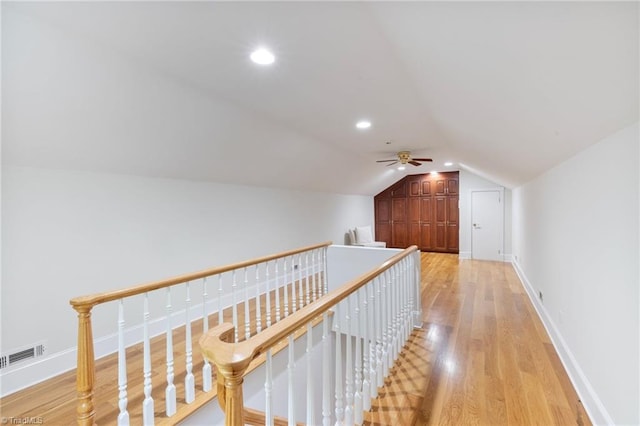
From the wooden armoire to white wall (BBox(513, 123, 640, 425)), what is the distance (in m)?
5.22

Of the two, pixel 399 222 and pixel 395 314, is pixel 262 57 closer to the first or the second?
pixel 395 314

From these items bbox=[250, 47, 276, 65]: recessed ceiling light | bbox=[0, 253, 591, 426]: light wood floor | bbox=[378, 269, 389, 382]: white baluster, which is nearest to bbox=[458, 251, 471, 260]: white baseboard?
bbox=[0, 253, 591, 426]: light wood floor

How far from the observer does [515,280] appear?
5.21 metres

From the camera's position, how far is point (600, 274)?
1785 mm

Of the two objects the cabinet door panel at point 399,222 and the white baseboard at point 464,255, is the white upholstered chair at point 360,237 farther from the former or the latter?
the white baseboard at point 464,255

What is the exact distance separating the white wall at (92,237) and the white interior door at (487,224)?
591cm

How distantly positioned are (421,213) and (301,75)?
7.20 metres

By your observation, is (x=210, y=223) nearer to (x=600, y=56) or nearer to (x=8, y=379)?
(x=8, y=379)

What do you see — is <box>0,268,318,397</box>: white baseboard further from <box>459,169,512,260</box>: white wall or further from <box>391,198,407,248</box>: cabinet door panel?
<box>391,198,407,248</box>: cabinet door panel

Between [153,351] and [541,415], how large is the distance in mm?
3139

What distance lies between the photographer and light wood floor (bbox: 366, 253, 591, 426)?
1856mm

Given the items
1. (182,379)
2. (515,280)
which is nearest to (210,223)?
(182,379)

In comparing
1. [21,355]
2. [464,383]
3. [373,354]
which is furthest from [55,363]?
[464,383]

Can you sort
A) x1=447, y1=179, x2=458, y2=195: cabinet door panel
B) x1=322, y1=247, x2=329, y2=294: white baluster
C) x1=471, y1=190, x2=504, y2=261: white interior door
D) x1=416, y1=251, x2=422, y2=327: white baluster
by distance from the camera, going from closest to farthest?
1. x1=416, y1=251, x2=422, y2=327: white baluster
2. x1=322, y1=247, x2=329, y2=294: white baluster
3. x1=471, y1=190, x2=504, y2=261: white interior door
4. x1=447, y1=179, x2=458, y2=195: cabinet door panel
